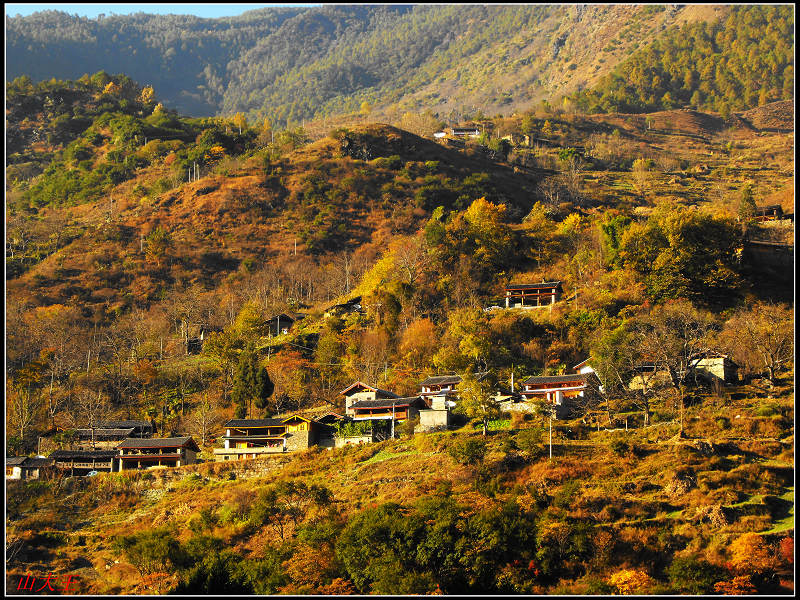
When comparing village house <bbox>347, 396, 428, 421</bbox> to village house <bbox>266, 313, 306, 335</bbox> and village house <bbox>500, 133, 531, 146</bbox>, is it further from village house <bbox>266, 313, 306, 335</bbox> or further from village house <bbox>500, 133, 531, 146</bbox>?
village house <bbox>500, 133, 531, 146</bbox>

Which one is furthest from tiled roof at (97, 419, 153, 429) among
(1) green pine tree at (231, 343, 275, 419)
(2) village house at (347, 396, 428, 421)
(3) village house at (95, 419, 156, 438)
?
(2) village house at (347, 396, 428, 421)

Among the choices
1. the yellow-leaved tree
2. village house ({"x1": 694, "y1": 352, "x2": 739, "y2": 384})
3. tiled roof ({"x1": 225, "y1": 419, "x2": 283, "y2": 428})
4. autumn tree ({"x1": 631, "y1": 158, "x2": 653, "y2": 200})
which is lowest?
tiled roof ({"x1": 225, "y1": 419, "x2": 283, "y2": 428})

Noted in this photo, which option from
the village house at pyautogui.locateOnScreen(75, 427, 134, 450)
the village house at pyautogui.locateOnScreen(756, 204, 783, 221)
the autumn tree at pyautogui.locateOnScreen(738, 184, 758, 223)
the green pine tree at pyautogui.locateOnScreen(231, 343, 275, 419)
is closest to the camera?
the village house at pyautogui.locateOnScreen(75, 427, 134, 450)

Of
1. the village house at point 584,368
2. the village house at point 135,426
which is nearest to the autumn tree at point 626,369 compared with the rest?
the village house at point 584,368

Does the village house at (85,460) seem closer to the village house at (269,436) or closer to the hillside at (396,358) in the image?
the hillside at (396,358)

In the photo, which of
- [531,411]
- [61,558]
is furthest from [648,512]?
[61,558]

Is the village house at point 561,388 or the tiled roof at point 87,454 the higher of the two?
the village house at point 561,388
